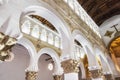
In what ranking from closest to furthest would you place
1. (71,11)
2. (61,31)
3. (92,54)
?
(61,31)
(71,11)
(92,54)

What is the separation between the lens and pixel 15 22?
11.2ft

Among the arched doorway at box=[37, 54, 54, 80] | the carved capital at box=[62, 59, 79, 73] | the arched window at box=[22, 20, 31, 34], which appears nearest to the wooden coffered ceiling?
the arched window at box=[22, 20, 31, 34]

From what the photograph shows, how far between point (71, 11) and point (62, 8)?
0.86 metres

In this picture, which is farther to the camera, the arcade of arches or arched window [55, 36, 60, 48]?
arched window [55, 36, 60, 48]

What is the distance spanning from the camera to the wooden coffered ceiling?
873 centimetres

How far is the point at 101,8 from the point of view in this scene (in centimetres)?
952

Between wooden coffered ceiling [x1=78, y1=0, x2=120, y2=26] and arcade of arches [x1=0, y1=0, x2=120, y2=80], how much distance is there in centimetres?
40

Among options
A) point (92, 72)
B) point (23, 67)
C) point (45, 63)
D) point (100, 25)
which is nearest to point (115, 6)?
point (100, 25)

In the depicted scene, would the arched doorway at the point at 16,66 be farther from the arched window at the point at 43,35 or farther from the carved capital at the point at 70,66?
the carved capital at the point at 70,66

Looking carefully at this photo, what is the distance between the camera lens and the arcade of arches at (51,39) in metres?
3.43

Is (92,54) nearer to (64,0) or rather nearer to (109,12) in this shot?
(64,0)

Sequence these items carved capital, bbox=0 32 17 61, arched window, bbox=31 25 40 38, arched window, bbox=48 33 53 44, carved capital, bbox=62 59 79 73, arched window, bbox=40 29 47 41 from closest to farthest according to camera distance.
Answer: carved capital, bbox=0 32 17 61
carved capital, bbox=62 59 79 73
arched window, bbox=31 25 40 38
arched window, bbox=40 29 47 41
arched window, bbox=48 33 53 44

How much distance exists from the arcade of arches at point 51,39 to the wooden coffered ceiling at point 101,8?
15.9 inches

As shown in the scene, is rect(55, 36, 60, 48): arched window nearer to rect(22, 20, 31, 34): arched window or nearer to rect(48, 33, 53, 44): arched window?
rect(48, 33, 53, 44): arched window
